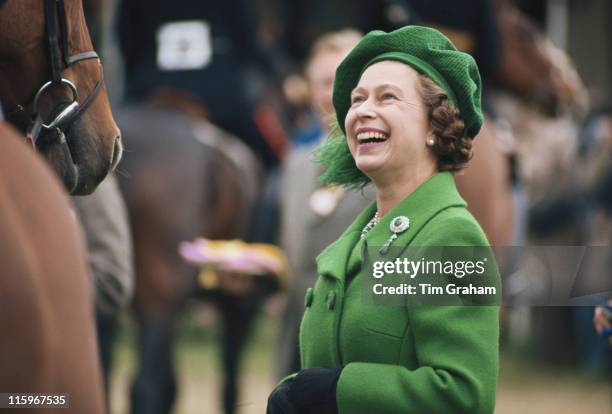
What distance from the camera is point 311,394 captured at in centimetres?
217

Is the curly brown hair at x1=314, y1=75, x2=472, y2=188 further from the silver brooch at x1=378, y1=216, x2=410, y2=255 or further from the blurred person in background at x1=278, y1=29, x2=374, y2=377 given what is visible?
the blurred person in background at x1=278, y1=29, x2=374, y2=377

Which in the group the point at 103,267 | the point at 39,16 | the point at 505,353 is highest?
the point at 39,16

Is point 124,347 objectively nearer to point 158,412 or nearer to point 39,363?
point 158,412

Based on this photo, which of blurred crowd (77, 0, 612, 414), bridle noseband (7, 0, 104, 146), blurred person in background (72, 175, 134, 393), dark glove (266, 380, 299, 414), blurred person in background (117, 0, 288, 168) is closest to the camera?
dark glove (266, 380, 299, 414)

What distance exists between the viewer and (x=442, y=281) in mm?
2137

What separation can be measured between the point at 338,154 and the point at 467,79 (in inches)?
13.8

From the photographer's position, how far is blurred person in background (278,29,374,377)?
4.22 m

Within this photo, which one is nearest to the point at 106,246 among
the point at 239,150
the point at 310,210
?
the point at 310,210

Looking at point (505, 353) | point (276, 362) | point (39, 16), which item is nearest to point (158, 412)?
point (276, 362)

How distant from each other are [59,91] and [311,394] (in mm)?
1007

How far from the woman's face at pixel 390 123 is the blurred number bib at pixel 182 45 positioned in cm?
428

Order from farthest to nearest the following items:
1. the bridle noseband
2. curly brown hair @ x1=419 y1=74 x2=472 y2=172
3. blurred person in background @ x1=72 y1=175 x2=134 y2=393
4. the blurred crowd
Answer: the blurred crowd
blurred person in background @ x1=72 y1=175 x2=134 y2=393
the bridle noseband
curly brown hair @ x1=419 y1=74 x2=472 y2=172

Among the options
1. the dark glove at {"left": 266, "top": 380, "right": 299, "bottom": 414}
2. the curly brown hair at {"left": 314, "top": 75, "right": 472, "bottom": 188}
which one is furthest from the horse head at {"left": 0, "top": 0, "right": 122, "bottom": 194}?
the dark glove at {"left": 266, "top": 380, "right": 299, "bottom": 414}

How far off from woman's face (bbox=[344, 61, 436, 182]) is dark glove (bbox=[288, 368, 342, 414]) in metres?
0.41
